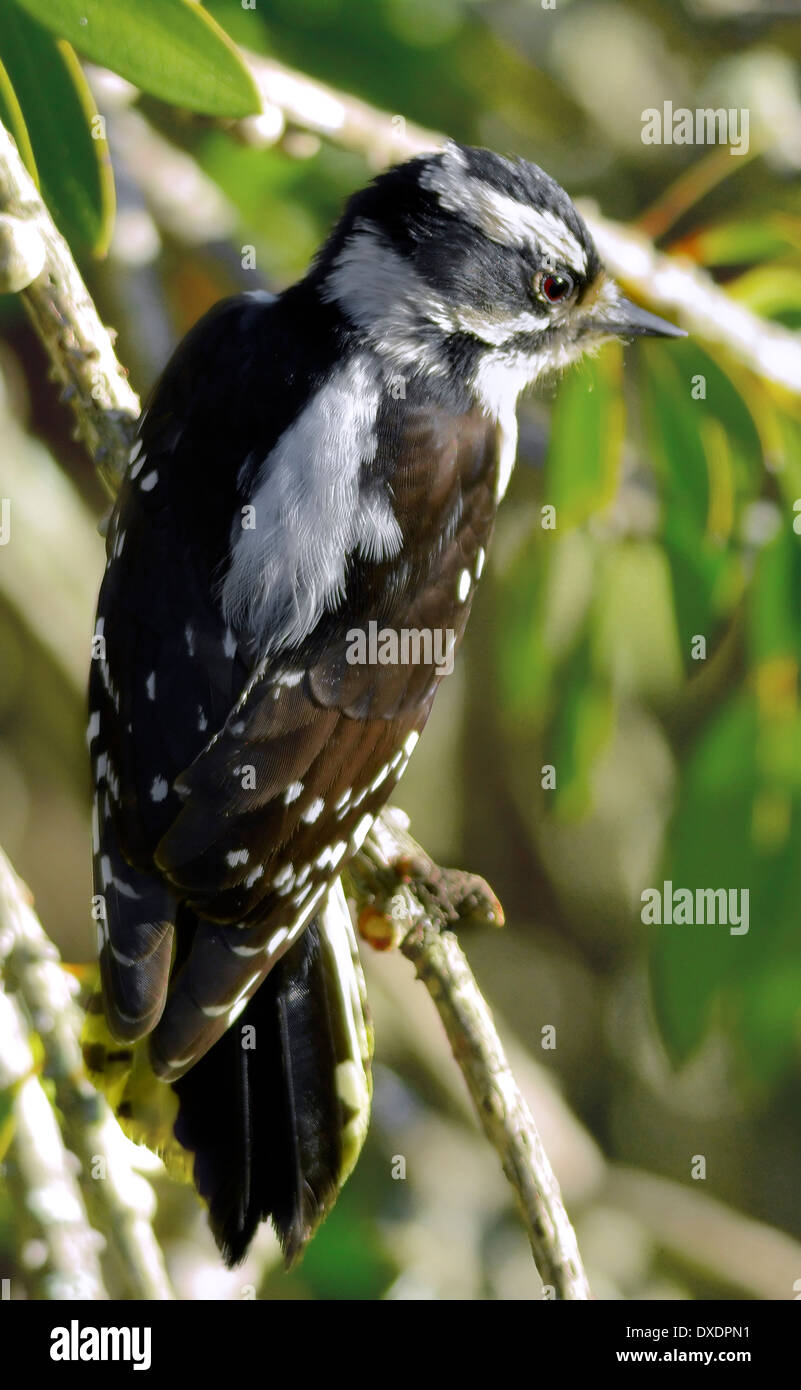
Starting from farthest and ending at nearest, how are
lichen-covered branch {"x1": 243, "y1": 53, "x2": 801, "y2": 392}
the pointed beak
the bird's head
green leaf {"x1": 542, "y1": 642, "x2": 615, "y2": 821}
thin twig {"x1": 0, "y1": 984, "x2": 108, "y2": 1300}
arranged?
green leaf {"x1": 542, "y1": 642, "x2": 615, "y2": 821} < lichen-covered branch {"x1": 243, "y1": 53, "x2": 801, "y2": 392} < the pointed beak < the bird's head < thin twig {"x1": 0, "y1": 984, "x2": 108, "y2": 1300}

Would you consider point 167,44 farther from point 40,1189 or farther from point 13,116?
point 40,1189

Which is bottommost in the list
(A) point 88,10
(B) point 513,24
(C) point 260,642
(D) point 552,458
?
(C) point 260,642

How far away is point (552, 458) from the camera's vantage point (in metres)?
1.76

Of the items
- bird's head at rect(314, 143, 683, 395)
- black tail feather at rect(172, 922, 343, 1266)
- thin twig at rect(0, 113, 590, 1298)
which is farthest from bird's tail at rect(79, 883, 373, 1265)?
bird's head at rect(314, 143, 683, 395)

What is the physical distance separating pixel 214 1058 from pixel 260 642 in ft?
1.37

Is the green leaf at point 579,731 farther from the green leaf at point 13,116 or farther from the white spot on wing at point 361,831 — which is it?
the green leaf at point 13,116

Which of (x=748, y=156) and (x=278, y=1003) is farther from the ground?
(x=748, y=156)

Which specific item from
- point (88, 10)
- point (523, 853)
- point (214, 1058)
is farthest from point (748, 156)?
point (214, 1058)

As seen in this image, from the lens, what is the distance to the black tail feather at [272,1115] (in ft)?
4.32

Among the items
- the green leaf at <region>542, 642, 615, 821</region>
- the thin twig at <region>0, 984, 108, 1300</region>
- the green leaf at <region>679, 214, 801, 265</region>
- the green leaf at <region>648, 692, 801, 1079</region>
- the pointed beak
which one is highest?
the green leaf at <region>679, 214, 801, 265</region>

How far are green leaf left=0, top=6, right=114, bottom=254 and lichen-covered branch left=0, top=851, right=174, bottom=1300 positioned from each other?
65 centimetres

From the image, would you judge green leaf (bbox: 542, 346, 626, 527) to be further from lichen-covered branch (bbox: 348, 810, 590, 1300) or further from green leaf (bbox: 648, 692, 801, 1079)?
lichen-covered branch (bbox: 348, 810, 590, 1300)

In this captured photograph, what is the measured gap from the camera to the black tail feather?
132 cm
